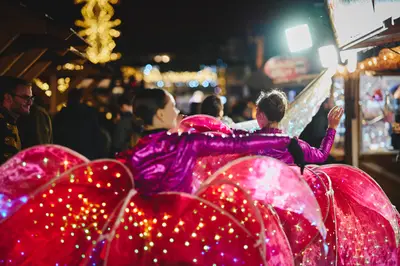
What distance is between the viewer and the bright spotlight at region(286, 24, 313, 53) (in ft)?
34.5

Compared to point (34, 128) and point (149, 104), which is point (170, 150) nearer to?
point (149, 104)

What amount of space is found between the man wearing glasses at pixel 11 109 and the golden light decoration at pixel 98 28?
737 centimetres

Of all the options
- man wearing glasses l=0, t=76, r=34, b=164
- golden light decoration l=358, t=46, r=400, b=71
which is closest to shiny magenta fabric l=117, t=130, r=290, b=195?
man wearing glasses l=0, t=76, r=34, b=164

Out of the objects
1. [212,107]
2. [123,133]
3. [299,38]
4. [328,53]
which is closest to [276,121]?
[212,107]

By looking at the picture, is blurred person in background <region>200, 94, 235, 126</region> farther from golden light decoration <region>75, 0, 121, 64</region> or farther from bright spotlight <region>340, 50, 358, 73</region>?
golden light decoration <region>75, 0, 121, 64</region>

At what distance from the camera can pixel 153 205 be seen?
3.48 m

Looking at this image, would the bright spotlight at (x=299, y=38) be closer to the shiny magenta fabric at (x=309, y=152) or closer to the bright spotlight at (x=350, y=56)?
the bright spotlight at (x=350, y=56)

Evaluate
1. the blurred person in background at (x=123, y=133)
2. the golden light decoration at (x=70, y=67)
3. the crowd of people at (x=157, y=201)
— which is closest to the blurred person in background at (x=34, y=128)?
the crowd of people at (x=157, y=201)

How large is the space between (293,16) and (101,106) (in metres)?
7.13

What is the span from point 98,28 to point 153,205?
36.1 feet

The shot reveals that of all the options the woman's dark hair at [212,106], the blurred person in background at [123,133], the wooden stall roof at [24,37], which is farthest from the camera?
the blurred person in background at [123,133]

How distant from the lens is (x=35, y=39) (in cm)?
863

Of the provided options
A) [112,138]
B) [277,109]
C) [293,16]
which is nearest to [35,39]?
[112,138]

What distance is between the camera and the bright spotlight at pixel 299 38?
10516 mm
